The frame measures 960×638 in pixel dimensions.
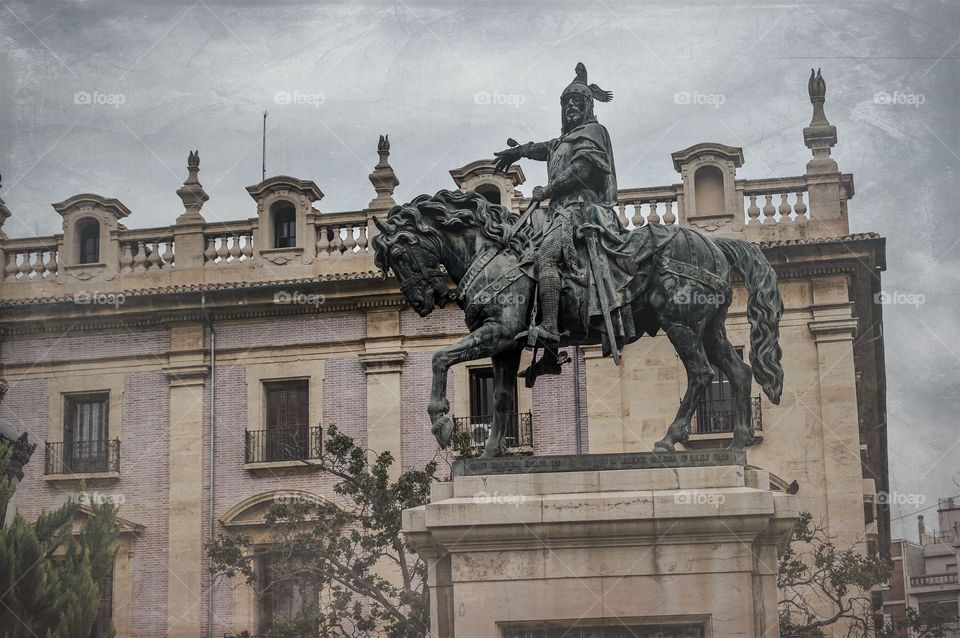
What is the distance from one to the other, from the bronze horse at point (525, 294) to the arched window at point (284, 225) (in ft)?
73.3

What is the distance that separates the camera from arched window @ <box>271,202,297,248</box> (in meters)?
34.7

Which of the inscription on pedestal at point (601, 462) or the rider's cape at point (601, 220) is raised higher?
the rider's cape at point (601, 220)

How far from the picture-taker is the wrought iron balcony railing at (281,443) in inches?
1276

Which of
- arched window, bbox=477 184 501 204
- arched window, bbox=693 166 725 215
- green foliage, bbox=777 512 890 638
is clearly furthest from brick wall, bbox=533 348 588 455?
green foliage, bbox=777 512 890 638

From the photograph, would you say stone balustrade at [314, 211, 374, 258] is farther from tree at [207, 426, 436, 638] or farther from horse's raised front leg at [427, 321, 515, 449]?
horse's raised front leg at [427, 321, 515, 449]

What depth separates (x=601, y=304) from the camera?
12000 millimetres

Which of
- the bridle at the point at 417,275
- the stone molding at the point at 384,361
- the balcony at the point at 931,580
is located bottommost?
the balcony at the point at 931,580

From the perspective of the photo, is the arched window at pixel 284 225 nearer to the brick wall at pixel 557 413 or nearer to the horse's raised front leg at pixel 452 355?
the brick wall at pixel 557 413

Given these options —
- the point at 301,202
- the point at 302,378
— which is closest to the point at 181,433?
the point at 302,378

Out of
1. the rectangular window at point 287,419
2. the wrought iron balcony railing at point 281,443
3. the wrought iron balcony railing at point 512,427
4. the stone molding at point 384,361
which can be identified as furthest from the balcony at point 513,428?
the rectangular window at point 287,419

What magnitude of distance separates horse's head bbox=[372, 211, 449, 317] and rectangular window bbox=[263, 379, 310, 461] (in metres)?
20.2

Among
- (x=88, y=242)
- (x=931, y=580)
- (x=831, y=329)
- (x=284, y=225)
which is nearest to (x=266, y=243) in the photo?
(x=284, y=225)

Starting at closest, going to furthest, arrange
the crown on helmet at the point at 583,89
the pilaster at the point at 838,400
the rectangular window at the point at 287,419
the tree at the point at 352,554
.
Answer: the crown on helmet at the point at 583,89 → the tree at the point at 352,554 → the pilaster at the point at 838,400 → the rectangular window at the point at 287,419

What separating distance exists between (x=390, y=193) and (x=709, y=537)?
2377 centimetres
